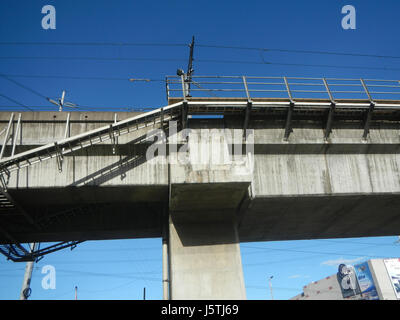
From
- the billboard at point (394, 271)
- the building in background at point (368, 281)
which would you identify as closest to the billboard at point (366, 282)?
the building in background at point (368, 281)

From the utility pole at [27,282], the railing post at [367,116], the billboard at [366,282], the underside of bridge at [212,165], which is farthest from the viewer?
the billboard at [366,282]

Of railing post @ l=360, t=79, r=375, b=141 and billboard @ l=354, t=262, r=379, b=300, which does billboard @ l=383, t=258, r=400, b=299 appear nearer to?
billboard @ l=354, t=262, r=379, b=300

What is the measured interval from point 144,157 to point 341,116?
30.0ft

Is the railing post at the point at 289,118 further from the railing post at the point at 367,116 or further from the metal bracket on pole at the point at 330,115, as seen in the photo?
the railing post at the point at 367,116

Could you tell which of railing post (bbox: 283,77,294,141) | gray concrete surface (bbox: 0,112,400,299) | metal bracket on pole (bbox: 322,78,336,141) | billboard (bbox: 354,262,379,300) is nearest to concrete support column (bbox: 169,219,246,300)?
gray concrete surface (bbox: 0,112,400,299)

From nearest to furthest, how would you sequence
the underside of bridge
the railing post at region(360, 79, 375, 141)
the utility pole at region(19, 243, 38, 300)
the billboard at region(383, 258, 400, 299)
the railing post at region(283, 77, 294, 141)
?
the underside of bridge → the railing post at region(283, 77, 294, 141) → the railing post at region(360, 79, 375, 141) → the utility pole at region(19, 243, 38, 300) → the billboard at region(383, 258, 400, 299)

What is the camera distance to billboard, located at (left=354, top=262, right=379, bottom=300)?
256 ft

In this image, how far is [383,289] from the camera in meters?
75.4

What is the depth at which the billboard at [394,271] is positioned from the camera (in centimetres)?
7581

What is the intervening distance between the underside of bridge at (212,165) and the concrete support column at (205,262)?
0.14 ft

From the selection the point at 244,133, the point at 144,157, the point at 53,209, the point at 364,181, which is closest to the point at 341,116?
the point at 364,181

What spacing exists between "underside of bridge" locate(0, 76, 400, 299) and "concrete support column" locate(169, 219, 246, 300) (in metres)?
0.04
